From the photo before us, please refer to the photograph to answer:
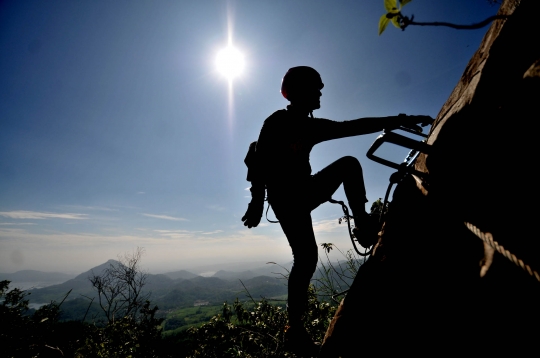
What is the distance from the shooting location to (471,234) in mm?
1441

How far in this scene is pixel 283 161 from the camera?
2.69 metres

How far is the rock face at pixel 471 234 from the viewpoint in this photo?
3.93ft

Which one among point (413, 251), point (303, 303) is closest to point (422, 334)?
point (413, 251)

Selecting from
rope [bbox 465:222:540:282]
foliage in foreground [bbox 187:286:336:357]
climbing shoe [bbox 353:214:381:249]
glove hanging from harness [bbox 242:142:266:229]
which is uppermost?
glove hanging from harness [bbox 242:142:266:229]

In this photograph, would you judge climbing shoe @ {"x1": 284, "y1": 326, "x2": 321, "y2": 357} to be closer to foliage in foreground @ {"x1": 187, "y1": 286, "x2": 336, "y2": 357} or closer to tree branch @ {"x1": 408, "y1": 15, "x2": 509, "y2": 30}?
foliage in foreground @ {"x1": 187, "y1": 286, "x2": 336, "y2": 357}

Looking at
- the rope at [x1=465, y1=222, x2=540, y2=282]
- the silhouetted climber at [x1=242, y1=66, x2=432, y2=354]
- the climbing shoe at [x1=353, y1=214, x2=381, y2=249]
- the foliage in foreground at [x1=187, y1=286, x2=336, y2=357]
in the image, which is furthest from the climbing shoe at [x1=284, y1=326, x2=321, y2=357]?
the rope at [x1=465, y1=222, x2=540, y2=282]

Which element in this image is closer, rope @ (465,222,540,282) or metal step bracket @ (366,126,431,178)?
rope @ (465,222,540,282)

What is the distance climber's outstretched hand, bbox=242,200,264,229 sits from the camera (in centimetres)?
288

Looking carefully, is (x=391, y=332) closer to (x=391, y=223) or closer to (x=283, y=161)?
(x=391, y=223)

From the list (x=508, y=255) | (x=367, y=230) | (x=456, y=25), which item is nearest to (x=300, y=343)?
(x=367, y=230)

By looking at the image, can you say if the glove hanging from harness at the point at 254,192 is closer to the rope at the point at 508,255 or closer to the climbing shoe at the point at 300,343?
the climbing shoe at the point at 300,343

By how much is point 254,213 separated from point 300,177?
770 millimetres

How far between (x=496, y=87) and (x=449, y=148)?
0.48 meters

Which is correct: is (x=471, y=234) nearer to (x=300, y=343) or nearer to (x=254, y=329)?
(x=300, y=343)
